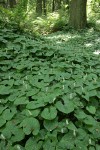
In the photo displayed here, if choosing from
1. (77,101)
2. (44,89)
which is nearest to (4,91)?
(44,89)

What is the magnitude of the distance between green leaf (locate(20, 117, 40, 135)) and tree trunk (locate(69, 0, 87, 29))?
26.2 ft

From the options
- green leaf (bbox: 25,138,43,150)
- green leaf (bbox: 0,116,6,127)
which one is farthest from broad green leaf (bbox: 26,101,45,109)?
green leaf (bbox: 25,138,43,150)

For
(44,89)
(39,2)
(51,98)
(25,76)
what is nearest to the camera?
(51,98)

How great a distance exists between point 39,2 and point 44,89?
16.9m

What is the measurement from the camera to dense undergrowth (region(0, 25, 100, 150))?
2.52m

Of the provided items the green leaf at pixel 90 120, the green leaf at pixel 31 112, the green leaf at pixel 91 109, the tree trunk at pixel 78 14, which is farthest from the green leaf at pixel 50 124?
the tree trunk at pixel 78 14

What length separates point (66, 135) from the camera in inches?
101

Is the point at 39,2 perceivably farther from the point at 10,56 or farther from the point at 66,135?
the point at 66,135

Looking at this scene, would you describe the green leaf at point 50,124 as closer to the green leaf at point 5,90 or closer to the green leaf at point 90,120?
the green leaf at point 90,120

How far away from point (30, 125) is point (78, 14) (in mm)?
8114

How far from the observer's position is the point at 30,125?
8.41 feet

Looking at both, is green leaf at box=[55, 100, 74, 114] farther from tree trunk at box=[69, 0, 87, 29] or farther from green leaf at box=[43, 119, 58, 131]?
tree trunk at box=[69, 0, 87, 29]

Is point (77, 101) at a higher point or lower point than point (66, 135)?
higher

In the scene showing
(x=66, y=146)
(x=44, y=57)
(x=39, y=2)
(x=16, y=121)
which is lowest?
(x=66, y=146)
